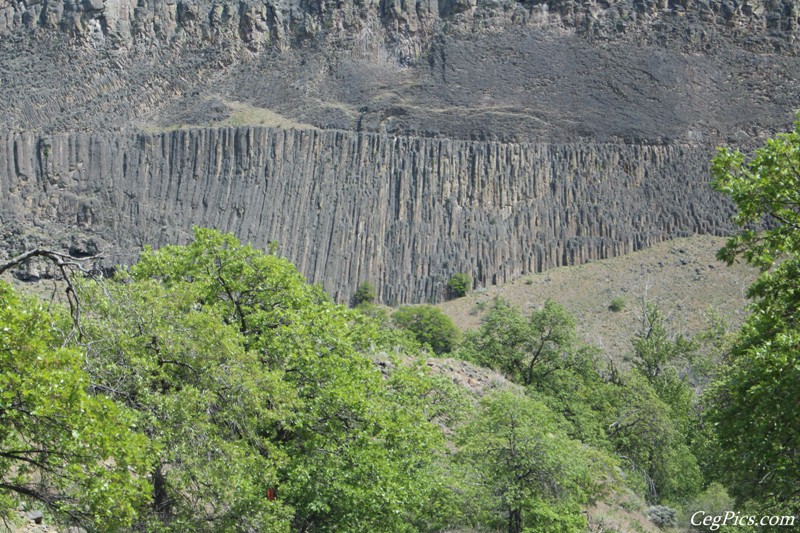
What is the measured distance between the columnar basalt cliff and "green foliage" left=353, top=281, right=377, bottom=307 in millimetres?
1578

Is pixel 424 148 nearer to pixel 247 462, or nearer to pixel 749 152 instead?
pixel 749 152

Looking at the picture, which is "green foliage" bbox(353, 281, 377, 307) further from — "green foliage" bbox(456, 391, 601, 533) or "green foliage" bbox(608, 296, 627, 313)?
"green foliage" bbox(456, 391, 601, 533)

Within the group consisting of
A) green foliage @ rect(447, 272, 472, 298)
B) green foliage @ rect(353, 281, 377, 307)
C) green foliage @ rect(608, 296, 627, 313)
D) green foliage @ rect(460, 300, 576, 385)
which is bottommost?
green foliage @ rect(353, 281, 377, 307)

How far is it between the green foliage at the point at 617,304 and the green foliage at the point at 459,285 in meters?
12.8

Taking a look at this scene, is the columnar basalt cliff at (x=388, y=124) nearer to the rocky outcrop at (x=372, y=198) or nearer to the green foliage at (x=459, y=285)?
the rocky outcrop at (x=372, y=198)

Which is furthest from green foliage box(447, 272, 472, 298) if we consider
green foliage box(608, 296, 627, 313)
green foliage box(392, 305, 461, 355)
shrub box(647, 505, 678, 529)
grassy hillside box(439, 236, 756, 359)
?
shrub box(647, 505, 678, 529)

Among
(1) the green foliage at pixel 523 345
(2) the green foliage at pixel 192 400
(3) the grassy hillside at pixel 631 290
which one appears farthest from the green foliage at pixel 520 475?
(3) the grassy hillside at pixel 631 290

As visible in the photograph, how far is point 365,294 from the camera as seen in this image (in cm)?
9238

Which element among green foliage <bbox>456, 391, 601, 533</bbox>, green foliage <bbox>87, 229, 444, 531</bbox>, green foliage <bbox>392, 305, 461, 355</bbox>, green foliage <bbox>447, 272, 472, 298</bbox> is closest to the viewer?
green foliage <bbox>87, 229, 444, 531</bbox>

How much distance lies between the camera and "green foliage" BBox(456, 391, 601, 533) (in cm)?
2486

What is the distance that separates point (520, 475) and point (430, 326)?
5330 cm

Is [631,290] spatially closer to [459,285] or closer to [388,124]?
[459,285]

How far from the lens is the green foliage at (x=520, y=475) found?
24.9 metres

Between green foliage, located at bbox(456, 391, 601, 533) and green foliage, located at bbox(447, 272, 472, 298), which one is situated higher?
green foliage, located at bbox(456, 391, 601, 533)
